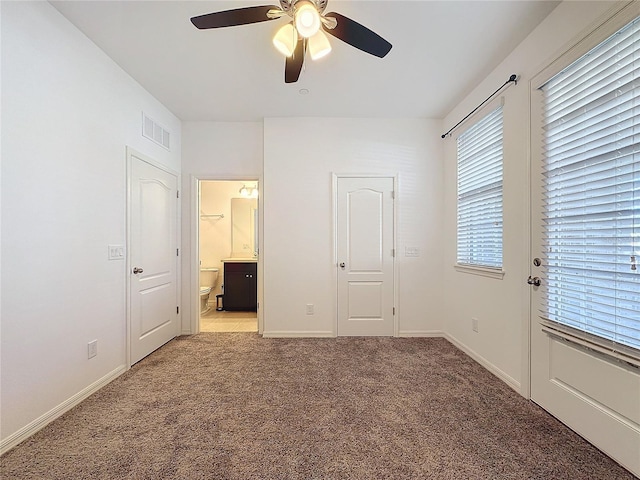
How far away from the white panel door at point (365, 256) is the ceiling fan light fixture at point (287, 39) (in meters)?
1.87

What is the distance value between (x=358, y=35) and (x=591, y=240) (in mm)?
1749

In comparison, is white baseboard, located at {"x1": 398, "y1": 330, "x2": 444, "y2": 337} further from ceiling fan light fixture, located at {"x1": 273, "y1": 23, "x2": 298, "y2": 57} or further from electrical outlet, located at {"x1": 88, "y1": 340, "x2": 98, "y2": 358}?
ceiling fan light fixture, located at {"x1": 273, "y1": 23, "x2": 298, "y2": 57}

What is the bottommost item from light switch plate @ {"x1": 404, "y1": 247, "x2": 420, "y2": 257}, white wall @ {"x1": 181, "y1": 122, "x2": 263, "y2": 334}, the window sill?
the window sill

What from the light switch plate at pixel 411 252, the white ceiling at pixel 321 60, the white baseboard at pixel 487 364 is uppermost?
the white ceiling at pixel 321 60

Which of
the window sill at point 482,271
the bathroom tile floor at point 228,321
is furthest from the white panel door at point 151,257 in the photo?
the window sill at point 482,271

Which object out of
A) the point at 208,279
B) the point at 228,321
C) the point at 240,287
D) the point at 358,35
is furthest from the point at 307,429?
the point at 208,279

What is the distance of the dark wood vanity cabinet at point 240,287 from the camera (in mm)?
4957

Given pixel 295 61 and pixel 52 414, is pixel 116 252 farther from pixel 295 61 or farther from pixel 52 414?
pixel 295 61

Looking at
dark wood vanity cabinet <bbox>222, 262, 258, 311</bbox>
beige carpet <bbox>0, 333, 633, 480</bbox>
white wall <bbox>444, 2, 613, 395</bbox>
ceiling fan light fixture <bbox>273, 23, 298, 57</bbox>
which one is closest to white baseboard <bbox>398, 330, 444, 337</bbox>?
white wall <bbox>444, 2, 613, 395</bbox>

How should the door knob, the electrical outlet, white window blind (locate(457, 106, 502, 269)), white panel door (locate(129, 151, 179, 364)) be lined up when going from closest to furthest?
the door knob < the electrical outlet < white window blind (locate(457, 106, 502, 269)) < white panel door (locate(129, 151, 179, 364))

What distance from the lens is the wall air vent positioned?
3.02 metres

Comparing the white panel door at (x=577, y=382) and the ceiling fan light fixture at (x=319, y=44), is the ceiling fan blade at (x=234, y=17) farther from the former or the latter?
the white panel door at (x=577, y=382)

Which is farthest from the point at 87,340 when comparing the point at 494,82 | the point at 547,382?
the point at 494,82

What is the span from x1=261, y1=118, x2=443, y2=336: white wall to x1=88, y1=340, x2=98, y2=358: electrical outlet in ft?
5.64
